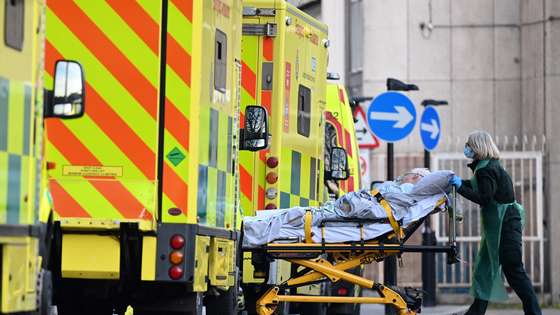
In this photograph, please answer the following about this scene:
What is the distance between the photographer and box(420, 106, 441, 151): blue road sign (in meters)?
23.4

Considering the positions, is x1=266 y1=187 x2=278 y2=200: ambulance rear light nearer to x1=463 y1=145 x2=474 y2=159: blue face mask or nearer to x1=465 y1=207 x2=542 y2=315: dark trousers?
x1=463 y1=145 x2=474 y2=159: blue face mask

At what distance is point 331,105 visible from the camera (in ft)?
67.1

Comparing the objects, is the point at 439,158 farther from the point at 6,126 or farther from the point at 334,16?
the point at 6,126

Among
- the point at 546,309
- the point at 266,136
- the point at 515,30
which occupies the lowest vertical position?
the point at 546,309

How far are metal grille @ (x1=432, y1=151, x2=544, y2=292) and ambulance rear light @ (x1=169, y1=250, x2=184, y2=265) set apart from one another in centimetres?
1540

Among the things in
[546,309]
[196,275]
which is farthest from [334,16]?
[196,275]

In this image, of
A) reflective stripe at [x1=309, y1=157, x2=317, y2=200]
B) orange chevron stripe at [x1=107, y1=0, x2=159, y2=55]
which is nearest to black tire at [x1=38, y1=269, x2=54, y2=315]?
orange chevron stripe at [x1=107, y1=0, x2=159, y2=55]

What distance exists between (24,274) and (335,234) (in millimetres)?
6083

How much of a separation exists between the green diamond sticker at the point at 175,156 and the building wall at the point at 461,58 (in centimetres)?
1741

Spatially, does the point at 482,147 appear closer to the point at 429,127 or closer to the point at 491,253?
the point at 491,253

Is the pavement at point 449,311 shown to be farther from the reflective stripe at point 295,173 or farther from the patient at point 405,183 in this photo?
the patient at point 405,183

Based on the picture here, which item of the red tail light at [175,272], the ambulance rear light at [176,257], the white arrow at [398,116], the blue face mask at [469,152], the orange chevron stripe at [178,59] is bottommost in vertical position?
the red tail light at [175,272]

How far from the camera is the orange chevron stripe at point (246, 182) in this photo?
15.4 meters

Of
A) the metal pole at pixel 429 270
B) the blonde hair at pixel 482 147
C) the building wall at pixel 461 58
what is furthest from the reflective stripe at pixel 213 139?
the building wall at pixel 461 58
